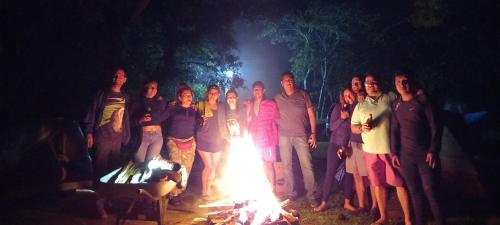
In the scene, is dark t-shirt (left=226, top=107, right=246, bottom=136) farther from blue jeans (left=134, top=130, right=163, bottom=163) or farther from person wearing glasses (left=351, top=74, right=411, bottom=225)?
person wearing glasses (left=351, top=74, right=411, bottom=225)

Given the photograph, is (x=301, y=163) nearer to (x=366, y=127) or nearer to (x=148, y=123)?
(x=366, y=127)

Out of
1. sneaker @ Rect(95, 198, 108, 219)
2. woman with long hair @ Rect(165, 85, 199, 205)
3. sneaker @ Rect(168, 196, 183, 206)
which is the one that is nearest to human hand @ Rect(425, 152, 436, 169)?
woman with long hair @ Rect(165, 85, 199, 205)

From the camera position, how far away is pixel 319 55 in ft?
80.3

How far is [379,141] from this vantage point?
523cm

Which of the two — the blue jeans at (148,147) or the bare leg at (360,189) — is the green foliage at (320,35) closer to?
the bare leg at (360,189)

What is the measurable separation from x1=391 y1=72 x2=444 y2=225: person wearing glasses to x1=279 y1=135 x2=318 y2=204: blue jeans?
218 cm

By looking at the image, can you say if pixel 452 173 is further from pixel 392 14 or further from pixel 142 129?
pixel 392 14

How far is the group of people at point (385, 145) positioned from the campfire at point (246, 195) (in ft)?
4.24

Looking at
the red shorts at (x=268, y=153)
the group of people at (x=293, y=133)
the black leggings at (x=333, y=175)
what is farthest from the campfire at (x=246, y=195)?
the black leggings at (x=333, y=175)

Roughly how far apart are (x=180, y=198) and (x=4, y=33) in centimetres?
589

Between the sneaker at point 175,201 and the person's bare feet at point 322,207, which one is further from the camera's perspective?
the sneaker at point 175,201

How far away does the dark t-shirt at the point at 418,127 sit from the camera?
4.67 m

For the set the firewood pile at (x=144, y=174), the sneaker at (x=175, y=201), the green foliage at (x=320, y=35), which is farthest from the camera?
the green foliage at (x=320, y=35)

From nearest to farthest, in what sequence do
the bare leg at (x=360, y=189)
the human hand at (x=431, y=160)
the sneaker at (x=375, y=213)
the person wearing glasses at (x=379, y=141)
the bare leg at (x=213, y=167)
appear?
the human hand at (x=431, y=160)
the person wearing glasses at (x=379, y=141)
the sneaker at (x=375, y=213)
the bare leg at (x=360, y=189)
the bare leg at (x=213, y=167)
